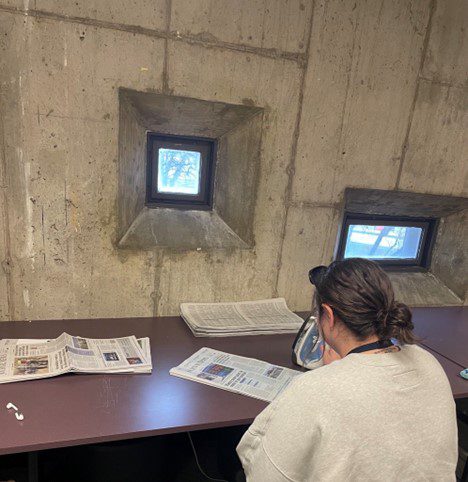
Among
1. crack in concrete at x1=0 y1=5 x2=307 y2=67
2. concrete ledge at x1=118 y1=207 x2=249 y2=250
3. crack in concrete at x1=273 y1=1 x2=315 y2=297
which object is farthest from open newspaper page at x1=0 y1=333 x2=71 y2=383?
crack in concrete at x1=0 y1=5 x2=307 y2=67

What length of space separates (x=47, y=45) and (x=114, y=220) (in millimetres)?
733

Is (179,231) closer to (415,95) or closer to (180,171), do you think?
(180,171)

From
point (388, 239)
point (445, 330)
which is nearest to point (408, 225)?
point (388, 239)

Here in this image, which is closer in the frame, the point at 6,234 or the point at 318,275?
the point at 318,275

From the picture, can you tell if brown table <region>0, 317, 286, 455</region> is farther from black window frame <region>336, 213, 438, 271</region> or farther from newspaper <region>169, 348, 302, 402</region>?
black window frame <region>336, 213, 438, 271</region>

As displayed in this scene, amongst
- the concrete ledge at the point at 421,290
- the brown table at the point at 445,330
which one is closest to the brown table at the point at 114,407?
the brown table at the point at 445,330

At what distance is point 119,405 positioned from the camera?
1115mm

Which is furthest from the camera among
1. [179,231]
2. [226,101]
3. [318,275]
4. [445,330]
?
[445,330]

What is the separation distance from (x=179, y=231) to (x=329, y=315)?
1077 mm

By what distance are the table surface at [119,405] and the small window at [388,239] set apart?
3.14 feet

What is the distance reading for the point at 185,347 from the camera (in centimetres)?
153

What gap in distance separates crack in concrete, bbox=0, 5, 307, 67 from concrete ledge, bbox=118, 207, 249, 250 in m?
0.77

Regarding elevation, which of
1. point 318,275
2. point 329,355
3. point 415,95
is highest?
point 415,95

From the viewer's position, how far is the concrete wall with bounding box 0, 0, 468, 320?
1530 mm
